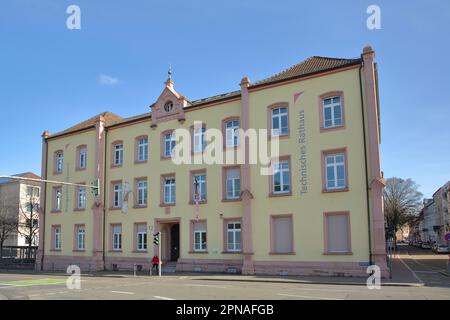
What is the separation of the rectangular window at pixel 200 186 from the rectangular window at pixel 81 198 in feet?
37.5

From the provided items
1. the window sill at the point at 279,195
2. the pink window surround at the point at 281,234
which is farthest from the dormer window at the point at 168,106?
the pink window surround at the point at 281,234

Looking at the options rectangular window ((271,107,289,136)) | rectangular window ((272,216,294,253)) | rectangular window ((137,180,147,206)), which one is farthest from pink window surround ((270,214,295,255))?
rectangular window ((137,180,147,206))

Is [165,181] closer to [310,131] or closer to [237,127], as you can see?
[237,127]

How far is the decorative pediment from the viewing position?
31.3 meters

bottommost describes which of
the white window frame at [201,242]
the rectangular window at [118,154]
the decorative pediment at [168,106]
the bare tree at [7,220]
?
A: the white window frame at [201,242]

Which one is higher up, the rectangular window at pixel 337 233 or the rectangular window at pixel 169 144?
the rectangular window at pixel 169 144

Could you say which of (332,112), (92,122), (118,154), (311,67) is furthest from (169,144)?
(332,112)

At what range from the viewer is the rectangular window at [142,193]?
3256cm

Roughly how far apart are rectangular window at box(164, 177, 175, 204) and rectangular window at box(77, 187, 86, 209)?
8.67 metres

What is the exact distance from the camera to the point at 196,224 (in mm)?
29453

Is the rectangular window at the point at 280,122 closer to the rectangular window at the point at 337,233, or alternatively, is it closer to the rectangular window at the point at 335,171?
the rectangular window at the point at 335,171

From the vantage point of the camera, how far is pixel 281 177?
1030 inches

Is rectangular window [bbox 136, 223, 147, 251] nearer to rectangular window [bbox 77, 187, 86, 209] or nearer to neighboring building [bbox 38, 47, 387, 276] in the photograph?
neighboring building [bbox 38, 47, 387, 276]
